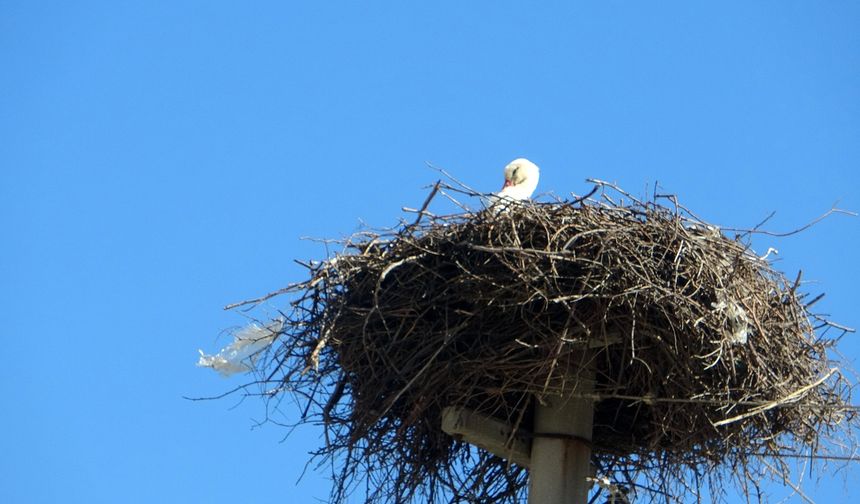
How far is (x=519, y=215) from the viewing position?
7.57 m

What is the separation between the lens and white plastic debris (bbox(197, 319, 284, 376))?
8117 mm

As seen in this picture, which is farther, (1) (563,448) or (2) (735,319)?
(1) (563,448)

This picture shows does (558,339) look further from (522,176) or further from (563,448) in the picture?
(522,176)

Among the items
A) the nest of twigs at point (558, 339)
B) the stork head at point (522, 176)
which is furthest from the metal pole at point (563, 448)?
the stork head at point (522, 176)

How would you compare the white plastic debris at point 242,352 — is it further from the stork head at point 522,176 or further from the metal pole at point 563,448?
the stork head at point 522,176

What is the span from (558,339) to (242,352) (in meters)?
1.74

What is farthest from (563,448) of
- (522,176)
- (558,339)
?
(522,176)

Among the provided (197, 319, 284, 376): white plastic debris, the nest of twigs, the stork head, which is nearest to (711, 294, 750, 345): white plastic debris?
the nest of twigs

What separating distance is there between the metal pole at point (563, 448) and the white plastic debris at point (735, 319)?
75 cm

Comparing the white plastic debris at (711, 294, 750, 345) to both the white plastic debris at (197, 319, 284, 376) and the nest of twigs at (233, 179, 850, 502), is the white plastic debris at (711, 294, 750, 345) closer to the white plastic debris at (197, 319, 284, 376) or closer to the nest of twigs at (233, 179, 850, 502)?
the nest of twigs at (233, 179, 850, 502)

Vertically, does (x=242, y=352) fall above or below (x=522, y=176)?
below

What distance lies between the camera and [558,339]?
23.8 ft

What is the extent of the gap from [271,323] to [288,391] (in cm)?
45

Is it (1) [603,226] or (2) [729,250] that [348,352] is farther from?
(2) [729,250]
